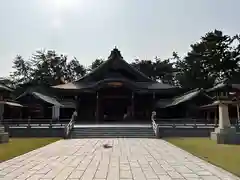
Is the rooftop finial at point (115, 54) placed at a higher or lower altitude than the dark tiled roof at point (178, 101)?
higher

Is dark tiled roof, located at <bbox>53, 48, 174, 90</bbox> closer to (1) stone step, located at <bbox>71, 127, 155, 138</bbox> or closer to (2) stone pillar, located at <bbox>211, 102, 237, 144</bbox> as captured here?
(1) stone step, located at <bbox>71, 127, 155, 138</bbox>

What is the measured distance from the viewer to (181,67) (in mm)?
59500

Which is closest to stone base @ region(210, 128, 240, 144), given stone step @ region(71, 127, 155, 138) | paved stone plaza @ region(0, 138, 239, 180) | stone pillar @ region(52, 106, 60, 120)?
stone step @ region(71, 127, 155, 138)

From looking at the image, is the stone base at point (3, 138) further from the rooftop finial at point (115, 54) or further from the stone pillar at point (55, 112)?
the rooftop finial at point (115, 54)

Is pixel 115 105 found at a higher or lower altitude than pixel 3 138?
higher

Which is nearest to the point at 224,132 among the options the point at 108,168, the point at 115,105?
the point at 108,168

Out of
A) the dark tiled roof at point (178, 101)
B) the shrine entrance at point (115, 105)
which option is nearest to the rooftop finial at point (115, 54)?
the shrine entrance at point (115, 105)

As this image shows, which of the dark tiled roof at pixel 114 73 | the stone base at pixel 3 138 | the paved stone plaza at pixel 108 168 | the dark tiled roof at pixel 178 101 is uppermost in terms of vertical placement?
the dark tiled roof at pixel 114 73

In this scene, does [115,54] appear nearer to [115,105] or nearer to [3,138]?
[115,105]

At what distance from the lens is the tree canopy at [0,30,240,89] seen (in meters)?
50.9

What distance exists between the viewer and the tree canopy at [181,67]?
50.9m

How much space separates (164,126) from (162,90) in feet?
35.8

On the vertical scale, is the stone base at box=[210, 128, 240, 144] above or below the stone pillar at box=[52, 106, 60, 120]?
below

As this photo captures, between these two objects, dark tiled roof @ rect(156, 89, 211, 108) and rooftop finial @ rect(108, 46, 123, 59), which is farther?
rooftop finial @ rect(108, 46, 123, 59)
